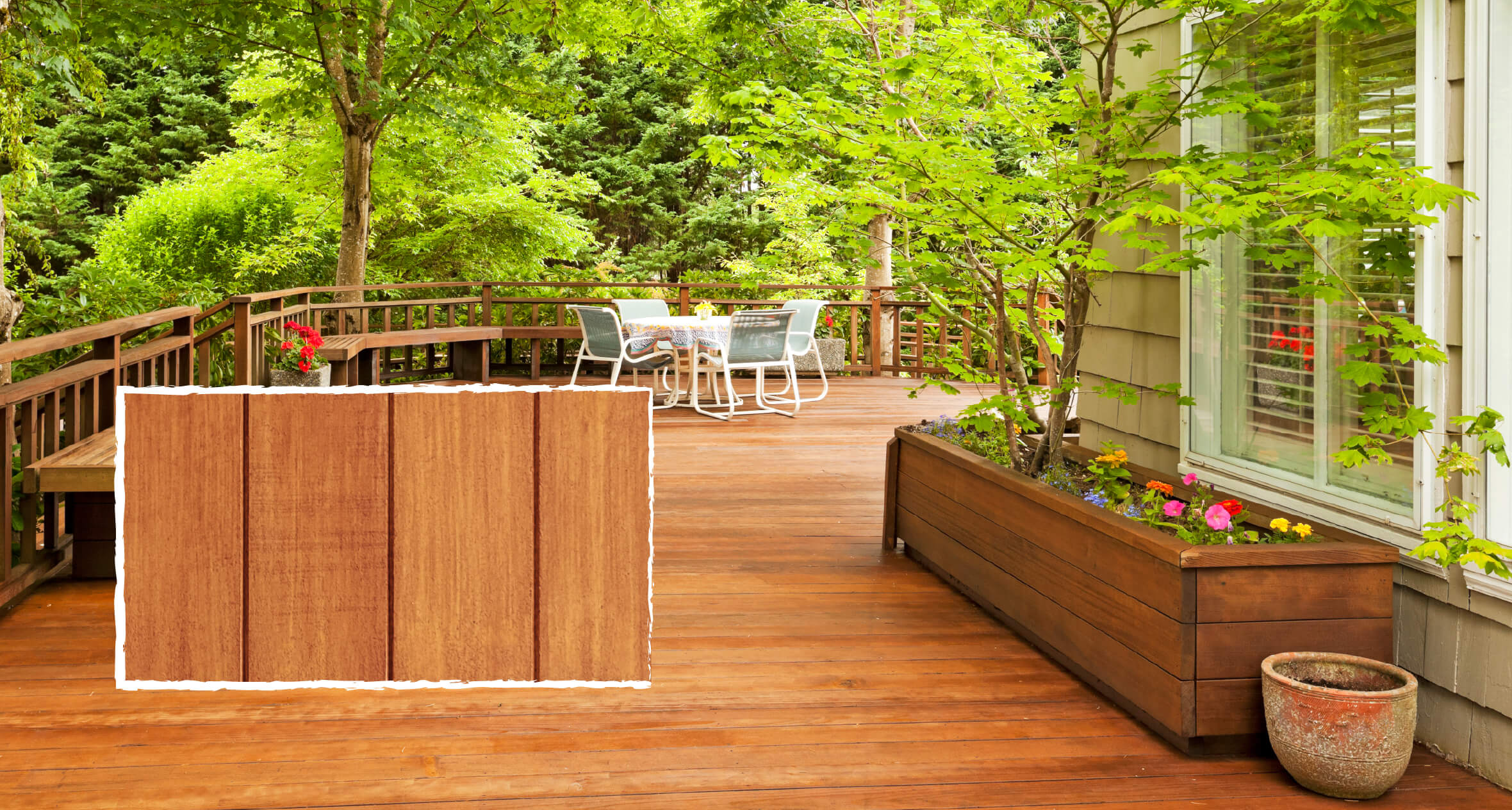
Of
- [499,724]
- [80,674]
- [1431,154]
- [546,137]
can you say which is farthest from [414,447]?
[546,137]

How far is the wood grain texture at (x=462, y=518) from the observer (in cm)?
57

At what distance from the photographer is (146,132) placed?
17.4 metres

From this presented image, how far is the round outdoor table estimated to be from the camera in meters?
A: 7.98

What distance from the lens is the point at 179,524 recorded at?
557 mm

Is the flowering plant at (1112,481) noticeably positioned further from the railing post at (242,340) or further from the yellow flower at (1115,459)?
the railing post at (242,340)

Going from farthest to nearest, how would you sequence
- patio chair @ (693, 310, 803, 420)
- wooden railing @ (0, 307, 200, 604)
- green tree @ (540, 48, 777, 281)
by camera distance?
green tree @ (540, 48, 777, 281)
patio chair @ (693, 310, 803, 420)
wooden railing @ (0, 307, 200, 604)

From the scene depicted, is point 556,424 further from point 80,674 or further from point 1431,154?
point 80,674

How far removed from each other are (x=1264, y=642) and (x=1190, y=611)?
6.7 inches

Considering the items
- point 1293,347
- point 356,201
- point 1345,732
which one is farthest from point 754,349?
point 1345,732

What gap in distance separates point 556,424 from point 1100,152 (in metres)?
3.10

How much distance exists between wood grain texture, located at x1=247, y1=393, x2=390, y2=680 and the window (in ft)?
7.62

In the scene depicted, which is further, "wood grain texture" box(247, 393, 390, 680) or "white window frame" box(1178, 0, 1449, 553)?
"white window frame" box(1178, 0, 1449, 553)

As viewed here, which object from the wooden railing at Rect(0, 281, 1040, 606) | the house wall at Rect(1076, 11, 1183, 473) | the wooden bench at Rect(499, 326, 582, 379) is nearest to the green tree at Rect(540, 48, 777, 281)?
the wooden railing at Rect(0, 281, 1040, 606)

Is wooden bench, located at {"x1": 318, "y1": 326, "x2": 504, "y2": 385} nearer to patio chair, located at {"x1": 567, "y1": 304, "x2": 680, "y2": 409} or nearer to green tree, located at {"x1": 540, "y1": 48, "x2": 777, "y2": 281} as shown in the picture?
patio chair, located at {"x1": 567, "y1": 304, "x2": 680, "y2": 409}
